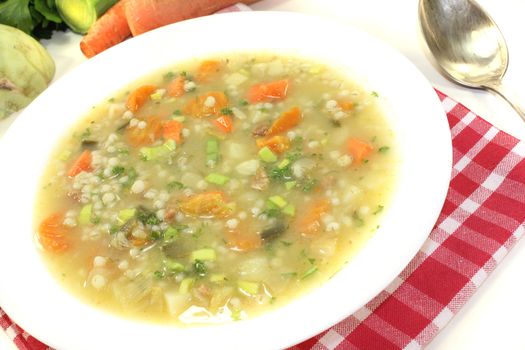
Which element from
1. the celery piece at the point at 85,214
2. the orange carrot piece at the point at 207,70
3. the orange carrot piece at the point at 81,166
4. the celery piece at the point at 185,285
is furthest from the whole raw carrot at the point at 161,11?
the celery piece at the point at 185,285

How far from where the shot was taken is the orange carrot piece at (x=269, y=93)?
10.3 feet

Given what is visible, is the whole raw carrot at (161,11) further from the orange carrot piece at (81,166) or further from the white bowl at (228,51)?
the orange carrot piece at (81,166)

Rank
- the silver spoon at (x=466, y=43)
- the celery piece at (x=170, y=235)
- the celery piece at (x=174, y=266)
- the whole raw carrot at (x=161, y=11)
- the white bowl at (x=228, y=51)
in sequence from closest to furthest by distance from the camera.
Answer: the white bowl at (x=228, y=51)
the celery piece at (x=174, y=266)
the celery piece at (x=170, y=235)
the silver spoon at (x=466, y=43)
the whole raw carrot at (x=161, y=11)

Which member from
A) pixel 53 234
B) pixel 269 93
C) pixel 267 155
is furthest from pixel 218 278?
pixel 269 93

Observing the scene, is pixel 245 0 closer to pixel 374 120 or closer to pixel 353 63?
pixel 353 63

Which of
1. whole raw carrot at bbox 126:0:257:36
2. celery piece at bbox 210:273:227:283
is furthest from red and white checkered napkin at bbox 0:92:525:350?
whole raw carrot at bbox 126:0:257:36

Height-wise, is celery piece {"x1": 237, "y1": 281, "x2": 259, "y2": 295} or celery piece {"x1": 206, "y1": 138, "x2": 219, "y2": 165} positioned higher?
celery piece {"x1": 206, "y1": 138, "x2": 219, "y2": 165}

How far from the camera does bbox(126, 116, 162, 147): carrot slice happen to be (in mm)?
3051

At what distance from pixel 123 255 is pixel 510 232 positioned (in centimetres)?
151

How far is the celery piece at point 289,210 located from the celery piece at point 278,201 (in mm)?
16

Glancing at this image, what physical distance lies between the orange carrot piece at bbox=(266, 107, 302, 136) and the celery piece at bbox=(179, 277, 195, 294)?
82cm

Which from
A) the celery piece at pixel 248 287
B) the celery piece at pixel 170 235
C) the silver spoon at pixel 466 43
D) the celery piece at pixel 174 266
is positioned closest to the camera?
the celery piece at pixel 248 287

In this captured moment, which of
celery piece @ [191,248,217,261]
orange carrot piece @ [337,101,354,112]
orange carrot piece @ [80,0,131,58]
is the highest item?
celery piece @ [191,248,217,261]

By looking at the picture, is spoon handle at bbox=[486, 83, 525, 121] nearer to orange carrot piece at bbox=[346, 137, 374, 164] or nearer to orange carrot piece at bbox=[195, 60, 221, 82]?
orange carrot piece at bbox=[346, 137, 374, 164]
